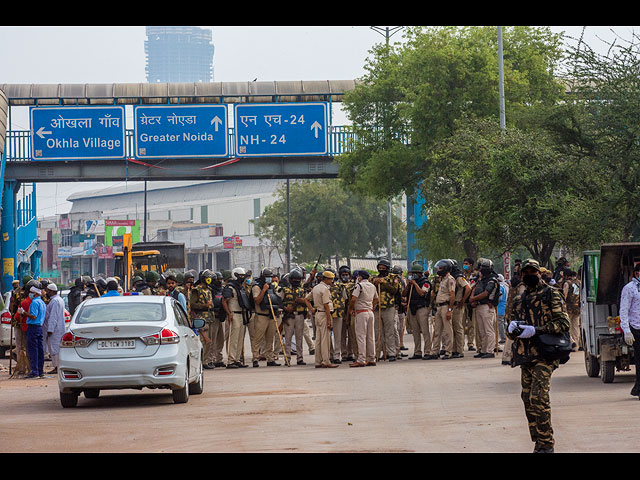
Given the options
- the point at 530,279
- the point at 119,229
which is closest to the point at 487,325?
the point at 530,279

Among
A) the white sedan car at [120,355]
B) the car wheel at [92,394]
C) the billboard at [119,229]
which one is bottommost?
the car wheel at [92,394]

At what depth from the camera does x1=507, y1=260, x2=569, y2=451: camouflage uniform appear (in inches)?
392

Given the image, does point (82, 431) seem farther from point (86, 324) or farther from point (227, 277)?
point (227, 277)

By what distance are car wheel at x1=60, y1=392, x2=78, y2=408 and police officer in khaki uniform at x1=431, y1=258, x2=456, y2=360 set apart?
8.71 meters

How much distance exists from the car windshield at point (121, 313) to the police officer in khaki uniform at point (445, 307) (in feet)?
25.9

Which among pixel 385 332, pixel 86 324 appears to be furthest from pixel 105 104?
pixel 86 324

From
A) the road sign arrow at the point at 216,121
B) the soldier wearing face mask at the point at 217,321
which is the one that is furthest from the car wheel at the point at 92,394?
the road sign arrow at the point at 216,121

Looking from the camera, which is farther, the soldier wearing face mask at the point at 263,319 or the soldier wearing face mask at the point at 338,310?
the soldier wearing face mask at the point at 263,319

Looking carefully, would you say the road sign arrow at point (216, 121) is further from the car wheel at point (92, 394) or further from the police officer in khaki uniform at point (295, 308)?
the car wheel at point (92, 394)

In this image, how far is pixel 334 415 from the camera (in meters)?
13.3

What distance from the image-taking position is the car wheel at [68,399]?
15.1 meters

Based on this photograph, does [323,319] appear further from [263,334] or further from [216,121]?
[216,121]

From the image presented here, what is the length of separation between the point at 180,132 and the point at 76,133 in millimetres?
3631

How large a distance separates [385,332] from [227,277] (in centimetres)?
408
